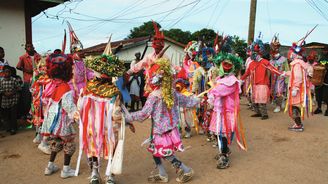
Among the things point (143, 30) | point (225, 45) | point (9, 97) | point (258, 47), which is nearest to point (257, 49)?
point (258, 47)

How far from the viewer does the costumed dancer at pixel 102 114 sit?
4344 millimetres

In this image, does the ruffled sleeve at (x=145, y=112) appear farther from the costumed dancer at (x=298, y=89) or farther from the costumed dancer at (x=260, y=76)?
the costumed dancer at (x=260, y=76)

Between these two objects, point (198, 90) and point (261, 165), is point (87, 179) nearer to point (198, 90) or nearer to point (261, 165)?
point (261, 165)

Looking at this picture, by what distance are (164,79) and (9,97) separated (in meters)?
4.75

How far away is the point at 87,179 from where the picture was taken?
4805mm

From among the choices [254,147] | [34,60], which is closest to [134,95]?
[34,60]

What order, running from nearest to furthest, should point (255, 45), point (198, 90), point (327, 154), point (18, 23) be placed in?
point (327, 154), point (198, 90), point (18, 23), point (255, 45)

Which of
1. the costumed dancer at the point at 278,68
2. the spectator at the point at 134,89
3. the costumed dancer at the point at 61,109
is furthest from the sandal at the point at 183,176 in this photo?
the costumed dancer at the point at 278,68

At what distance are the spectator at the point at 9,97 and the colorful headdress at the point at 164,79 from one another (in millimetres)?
4454

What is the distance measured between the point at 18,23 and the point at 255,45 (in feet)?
21.1

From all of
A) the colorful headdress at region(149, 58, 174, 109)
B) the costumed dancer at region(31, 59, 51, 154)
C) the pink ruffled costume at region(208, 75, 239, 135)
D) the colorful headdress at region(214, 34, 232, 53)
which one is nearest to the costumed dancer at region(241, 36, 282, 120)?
the colorful headdress at region(214, 34, 232, 53)

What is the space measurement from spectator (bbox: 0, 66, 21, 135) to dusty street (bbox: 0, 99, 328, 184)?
0.29 metres

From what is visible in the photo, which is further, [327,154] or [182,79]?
[182,79]

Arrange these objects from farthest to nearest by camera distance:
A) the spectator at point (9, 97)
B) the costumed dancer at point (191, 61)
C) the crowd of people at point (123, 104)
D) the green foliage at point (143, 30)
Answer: the green foliage at point (143, 30)
the costumed dancer at point (191, 61)
the spectator at point (9, 97)
the crowd of people at point (123, 104)
